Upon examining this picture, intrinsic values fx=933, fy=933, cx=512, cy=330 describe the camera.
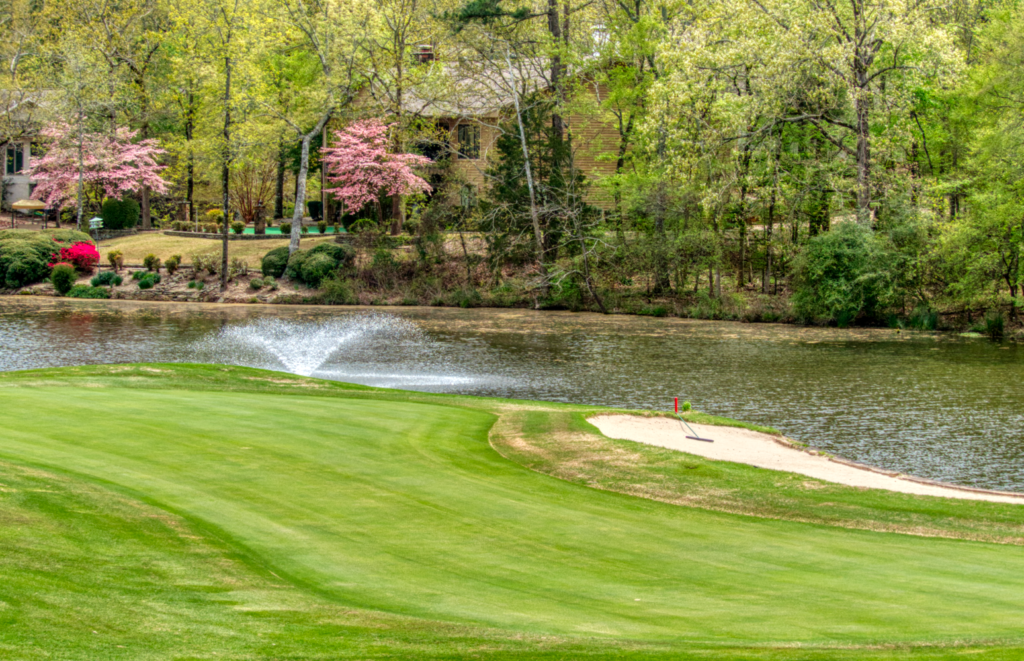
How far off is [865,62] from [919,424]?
85.4ft

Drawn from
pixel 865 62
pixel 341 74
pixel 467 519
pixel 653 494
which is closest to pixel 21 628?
pixel 467 519

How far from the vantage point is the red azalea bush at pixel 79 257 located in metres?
57.3

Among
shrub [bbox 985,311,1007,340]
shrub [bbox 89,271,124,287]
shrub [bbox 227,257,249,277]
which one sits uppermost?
shrub [bbox 227,257,249,277]

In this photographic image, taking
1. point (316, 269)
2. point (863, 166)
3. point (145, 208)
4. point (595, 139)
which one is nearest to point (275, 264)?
point (316, 269)

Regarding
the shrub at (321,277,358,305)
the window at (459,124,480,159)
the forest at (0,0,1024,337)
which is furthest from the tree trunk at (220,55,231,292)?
the window at (459,124,480,159)

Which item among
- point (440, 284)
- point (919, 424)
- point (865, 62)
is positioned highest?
point (865, 62)

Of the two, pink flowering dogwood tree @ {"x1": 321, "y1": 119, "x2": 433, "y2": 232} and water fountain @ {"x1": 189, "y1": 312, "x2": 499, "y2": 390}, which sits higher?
pink flowering dogwood tree @ {"x1": 321, "y1": 119, "x2": 433, "y2": 232}

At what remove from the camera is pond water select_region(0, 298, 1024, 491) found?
21.6m

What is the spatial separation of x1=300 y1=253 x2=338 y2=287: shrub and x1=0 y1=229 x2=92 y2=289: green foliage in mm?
15882

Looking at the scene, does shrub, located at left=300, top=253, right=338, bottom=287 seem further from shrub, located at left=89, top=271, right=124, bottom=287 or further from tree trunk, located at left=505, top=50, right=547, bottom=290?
tree trunk, located at left=505, top=50, right=547, bottom=290

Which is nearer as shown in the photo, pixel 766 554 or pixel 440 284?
pixel 766 554

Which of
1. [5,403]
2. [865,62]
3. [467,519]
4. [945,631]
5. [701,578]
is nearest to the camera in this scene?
[945,631]

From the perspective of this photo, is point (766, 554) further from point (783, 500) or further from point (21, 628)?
point (21, 628)

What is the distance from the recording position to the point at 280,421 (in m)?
16.6
